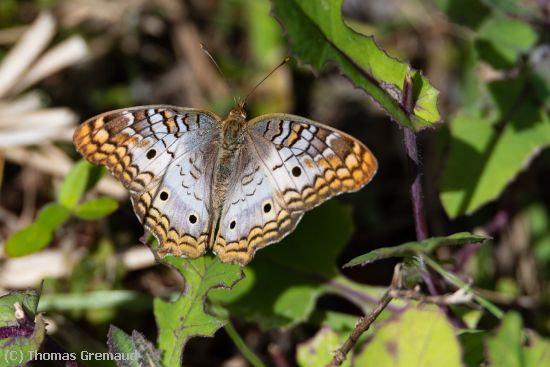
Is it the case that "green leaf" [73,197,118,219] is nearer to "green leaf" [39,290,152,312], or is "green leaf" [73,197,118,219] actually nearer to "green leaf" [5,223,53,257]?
"green leaf" [5,223,53,257]

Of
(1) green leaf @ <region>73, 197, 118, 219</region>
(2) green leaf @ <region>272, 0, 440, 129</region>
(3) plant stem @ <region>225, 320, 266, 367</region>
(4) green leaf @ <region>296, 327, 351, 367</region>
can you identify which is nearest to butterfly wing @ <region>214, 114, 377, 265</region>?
(2) green leaf @ <region>272, 0, 440, 129</region>

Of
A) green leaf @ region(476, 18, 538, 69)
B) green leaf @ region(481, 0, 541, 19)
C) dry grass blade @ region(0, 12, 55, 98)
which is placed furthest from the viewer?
dry grass blade @ region(0, 12, 55, 98)

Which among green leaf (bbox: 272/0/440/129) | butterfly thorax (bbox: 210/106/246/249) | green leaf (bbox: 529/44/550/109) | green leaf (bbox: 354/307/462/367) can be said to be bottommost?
butterfly thorax (bbox: 210/106/246/249)

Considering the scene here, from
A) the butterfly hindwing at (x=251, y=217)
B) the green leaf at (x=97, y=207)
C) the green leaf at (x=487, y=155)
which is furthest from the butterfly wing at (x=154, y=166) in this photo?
the green leaf at (x=487, y=155)

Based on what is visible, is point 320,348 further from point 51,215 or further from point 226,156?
point 51,215

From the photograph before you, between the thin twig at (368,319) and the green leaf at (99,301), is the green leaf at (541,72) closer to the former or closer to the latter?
the thin twig at (368,319)

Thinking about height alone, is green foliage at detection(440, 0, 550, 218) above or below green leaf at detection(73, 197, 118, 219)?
above
